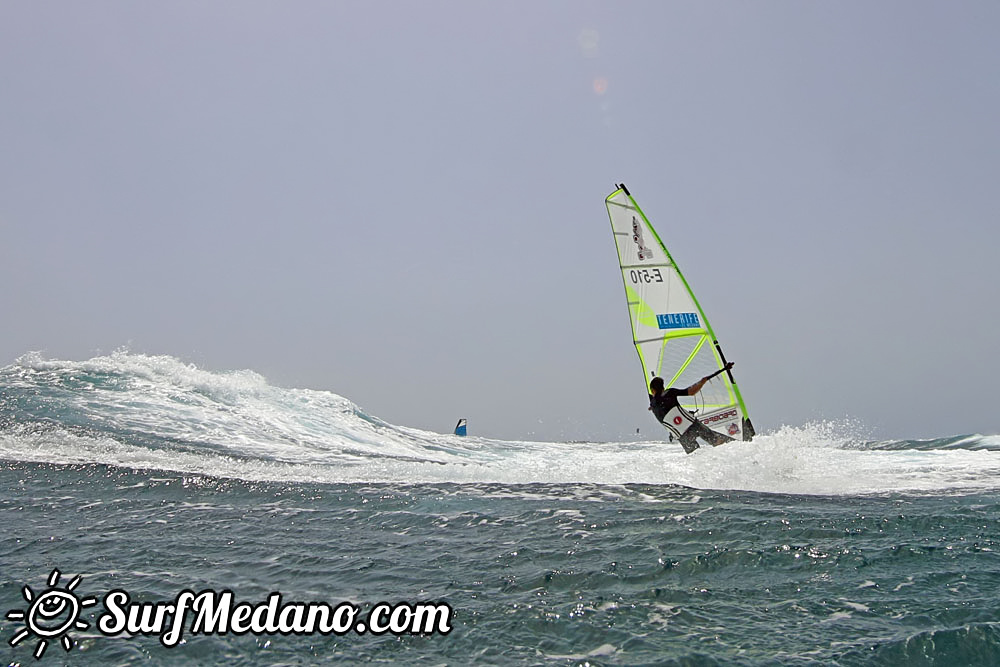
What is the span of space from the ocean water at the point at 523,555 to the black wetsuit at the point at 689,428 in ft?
6.49

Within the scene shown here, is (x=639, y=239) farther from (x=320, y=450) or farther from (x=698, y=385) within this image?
(x=320, y=450)

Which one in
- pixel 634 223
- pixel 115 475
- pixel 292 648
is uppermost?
pixel 634 223

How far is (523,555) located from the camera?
5078 millimetres

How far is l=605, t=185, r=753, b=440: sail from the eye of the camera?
522 inches

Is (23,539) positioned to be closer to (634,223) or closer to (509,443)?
(634,223)

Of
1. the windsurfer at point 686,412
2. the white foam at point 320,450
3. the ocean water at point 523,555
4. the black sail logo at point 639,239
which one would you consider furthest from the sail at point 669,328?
the ocean water at point 523,555

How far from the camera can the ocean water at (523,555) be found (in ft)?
11.4

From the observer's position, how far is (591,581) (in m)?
4.38

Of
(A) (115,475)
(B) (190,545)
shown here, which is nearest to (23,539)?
(B) (190,545)

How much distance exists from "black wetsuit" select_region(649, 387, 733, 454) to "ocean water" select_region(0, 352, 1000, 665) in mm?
1979

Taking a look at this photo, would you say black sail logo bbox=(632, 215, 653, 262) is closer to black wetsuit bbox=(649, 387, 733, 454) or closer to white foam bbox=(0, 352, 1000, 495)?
black wetsuit bbox=(649, 387, 733, 454)

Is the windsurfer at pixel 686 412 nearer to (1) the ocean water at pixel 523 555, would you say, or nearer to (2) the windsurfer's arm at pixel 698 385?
(2) the windsurfer's arm at pixel 698 385

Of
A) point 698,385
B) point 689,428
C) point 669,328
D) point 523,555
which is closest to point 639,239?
point 669,328

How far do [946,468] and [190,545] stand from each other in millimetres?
11654
